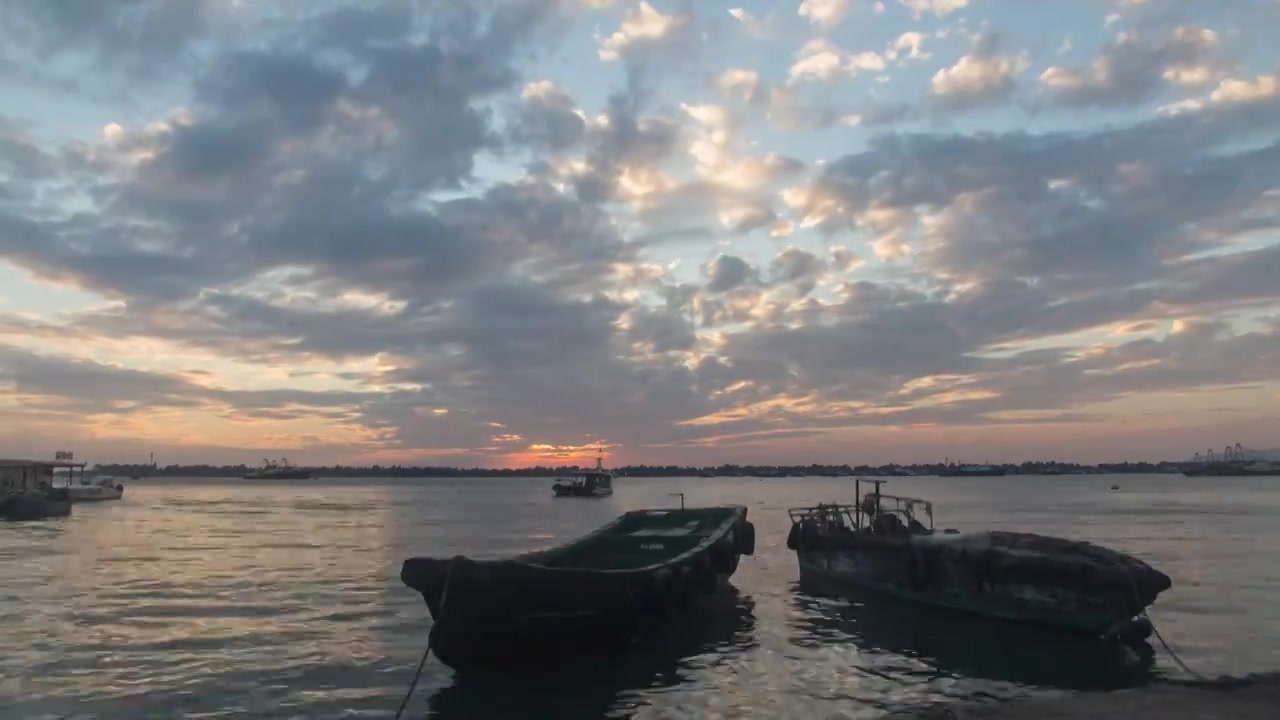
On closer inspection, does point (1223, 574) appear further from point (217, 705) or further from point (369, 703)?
point (217, 705)

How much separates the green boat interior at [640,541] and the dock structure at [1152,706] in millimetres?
11320

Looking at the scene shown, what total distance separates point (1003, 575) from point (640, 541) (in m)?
12.1


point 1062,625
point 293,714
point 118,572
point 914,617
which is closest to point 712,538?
point 914,617

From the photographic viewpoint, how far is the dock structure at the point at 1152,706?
38.0 ft

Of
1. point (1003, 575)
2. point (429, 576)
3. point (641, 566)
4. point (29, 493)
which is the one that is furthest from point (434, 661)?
point (29, 493)

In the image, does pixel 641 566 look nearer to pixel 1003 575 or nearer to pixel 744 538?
pixel 1003 575

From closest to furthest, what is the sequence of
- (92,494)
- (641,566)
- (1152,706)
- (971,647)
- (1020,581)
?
(1152,706) < (971,647) < (1020,581) < (641,566) < (92,494)

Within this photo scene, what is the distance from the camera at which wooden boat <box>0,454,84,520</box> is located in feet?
210

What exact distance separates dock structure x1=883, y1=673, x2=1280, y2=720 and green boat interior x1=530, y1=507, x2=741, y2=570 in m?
11.3

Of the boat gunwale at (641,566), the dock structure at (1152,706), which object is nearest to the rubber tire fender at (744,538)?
the boat gunwale at (641,566)

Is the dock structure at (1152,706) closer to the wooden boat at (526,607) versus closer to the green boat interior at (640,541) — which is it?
the wooden boat at (526,607)

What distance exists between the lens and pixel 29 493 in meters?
65.9

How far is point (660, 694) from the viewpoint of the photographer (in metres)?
16.8

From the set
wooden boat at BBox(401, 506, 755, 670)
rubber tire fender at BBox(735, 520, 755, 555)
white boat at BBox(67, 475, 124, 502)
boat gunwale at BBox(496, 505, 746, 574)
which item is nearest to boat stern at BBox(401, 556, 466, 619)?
wooden boat at BBox(401, 506, 755, 670)
